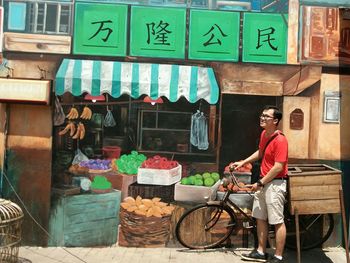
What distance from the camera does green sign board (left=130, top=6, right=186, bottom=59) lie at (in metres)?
6.52

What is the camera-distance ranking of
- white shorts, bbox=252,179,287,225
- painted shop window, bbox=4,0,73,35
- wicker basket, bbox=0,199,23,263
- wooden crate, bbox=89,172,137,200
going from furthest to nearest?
wooden crate, bbox=89,172,137,200 < painted shop window, bbox=4,0,73,35 < white shorts, bbox=252,179,287,225 < wicker basket, bbox=0,199,23,263

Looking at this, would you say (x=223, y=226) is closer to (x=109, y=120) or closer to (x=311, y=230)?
(x=311, y=230)

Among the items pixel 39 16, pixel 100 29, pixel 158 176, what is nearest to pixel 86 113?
pixel 100 29

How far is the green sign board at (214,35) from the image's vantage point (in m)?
6.54

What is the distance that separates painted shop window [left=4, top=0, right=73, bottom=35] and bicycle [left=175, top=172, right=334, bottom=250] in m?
3.16

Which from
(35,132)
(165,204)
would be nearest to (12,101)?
(35,132)

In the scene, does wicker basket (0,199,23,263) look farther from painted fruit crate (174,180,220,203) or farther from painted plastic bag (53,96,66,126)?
painted fruit crate (174,180,220,203)

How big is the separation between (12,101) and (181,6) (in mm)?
2690

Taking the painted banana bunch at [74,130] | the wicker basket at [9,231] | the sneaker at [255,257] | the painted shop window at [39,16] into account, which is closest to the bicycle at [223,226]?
the sneaker at [255,257]

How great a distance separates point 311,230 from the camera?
264 inches

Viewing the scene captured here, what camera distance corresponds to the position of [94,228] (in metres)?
6.59

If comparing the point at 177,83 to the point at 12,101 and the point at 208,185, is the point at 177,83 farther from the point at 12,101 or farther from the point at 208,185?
the point at 12,101

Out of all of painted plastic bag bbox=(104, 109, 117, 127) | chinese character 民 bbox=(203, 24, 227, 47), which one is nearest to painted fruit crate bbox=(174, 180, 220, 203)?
painted plastic bag bbox=(104, 109, 117, 127)

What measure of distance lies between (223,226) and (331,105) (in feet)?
7.67
